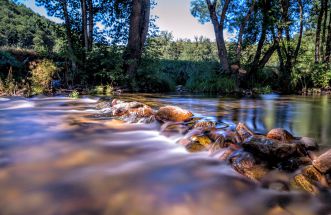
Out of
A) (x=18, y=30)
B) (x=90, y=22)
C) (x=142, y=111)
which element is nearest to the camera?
(x=142, y=111)

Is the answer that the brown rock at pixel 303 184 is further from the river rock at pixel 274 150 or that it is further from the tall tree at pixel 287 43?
Answer: the tall tree at pixel 287 43

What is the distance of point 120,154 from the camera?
3.06 m

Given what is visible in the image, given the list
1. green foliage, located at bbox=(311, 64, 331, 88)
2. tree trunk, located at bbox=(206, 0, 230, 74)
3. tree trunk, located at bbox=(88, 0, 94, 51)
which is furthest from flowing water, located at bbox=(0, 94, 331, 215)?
green foliage, located at bbox=(311, 64, 331, 88)

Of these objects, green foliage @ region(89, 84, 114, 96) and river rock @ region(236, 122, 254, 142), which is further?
green foliage @ region(89, 84, 114, 96)

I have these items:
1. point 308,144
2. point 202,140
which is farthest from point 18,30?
point 308,144

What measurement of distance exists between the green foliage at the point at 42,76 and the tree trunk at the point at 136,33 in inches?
125

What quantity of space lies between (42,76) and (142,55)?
4.68 metres

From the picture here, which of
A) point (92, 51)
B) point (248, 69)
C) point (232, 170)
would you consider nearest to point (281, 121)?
point (232, 170)

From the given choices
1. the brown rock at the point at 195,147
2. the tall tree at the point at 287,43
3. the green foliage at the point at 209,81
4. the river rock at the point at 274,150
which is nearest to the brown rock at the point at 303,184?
the river rock at the point at 274,150

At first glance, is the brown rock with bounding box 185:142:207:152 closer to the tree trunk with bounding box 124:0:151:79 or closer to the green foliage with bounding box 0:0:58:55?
the tree trunk with bounding box 124:0:151:79

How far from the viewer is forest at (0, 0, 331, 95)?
1105cm

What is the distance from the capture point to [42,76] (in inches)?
389

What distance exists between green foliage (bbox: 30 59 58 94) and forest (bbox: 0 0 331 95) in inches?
1.3

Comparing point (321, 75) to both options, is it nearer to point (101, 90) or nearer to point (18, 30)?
point (101, 90)
